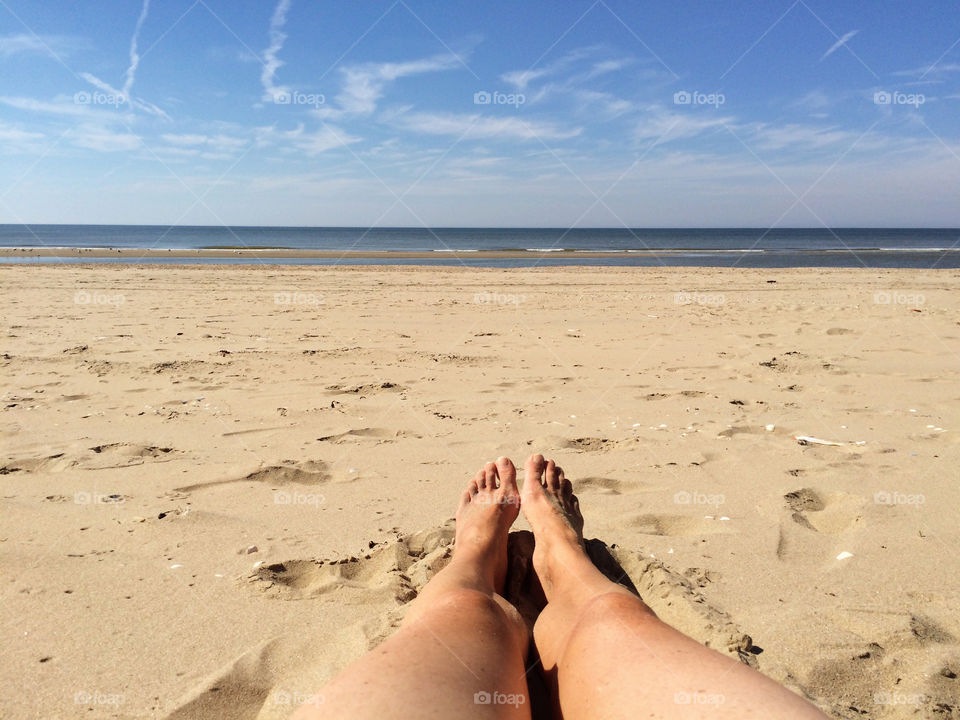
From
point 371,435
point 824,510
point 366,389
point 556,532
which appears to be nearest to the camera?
point 556,532

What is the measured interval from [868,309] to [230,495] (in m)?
8.26

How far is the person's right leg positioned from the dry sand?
286mm

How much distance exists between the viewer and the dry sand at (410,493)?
1.72 meters

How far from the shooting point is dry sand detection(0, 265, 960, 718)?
1.72 metres

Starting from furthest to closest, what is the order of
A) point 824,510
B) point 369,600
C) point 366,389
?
point 366,389 → point 824,510 → point 369,600

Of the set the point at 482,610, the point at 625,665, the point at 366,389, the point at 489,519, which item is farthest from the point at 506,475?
the point at 366,389

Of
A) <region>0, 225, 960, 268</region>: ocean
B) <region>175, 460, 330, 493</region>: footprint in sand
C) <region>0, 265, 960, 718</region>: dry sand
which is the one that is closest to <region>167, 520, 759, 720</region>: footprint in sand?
<region>0, 265, 960, 718</region>: dry sand

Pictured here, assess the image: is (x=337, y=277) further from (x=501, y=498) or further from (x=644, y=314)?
(x=501, y=498)

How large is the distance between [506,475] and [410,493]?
423mm

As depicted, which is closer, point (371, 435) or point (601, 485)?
point (601, 485)

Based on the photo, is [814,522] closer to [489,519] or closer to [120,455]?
[489,519]

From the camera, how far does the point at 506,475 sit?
2805 mm

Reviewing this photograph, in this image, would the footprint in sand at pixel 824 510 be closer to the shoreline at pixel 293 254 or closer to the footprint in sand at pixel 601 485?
the footprint in sand at pixel 601 485

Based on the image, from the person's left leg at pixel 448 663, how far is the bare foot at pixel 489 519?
0.05ft
